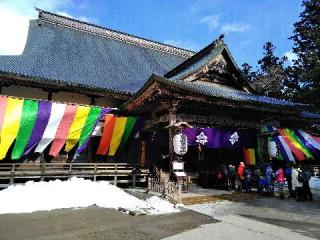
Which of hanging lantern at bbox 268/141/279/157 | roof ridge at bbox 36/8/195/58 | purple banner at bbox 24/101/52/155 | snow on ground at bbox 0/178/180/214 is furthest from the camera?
roof ridge at bbox 36/8/195/58

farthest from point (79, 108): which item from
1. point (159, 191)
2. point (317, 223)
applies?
point (317, 223)

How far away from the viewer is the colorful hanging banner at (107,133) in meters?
14.1

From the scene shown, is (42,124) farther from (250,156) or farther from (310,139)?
(310,139)

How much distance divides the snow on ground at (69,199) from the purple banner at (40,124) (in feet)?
6.34

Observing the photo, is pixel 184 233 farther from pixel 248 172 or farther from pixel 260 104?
pixel 260 104

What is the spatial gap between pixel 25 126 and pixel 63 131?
1.54m

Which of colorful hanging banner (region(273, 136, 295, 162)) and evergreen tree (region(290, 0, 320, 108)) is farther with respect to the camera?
evergreen tree (region(290, 0, 320, 108))

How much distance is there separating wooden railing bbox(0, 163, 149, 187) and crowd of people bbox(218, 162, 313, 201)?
413 centimetres

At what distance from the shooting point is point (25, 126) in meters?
12.1

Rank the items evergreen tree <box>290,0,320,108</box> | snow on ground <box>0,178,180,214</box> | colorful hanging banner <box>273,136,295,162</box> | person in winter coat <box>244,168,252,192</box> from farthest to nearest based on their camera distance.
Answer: evergreen tree <box>290,0,320,108</box> < colorful hanging banner <box>273,136,295,162</box> < person in winter coat <box>244,168,252,192</box> < snow on ground <box>0,178,180,214</box>

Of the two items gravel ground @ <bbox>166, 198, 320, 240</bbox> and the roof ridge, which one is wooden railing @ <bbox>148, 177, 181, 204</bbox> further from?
the roof ridge

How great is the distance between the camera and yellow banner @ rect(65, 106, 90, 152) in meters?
→ 13.1

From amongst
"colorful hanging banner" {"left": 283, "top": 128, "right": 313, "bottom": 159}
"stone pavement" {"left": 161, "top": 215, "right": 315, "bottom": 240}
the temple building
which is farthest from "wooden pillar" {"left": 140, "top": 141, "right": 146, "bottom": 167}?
"stone pavement" {"left": 161, "top": 215, "right": 315, "bottom": 240}

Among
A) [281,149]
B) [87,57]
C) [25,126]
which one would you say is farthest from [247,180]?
[87,57]
